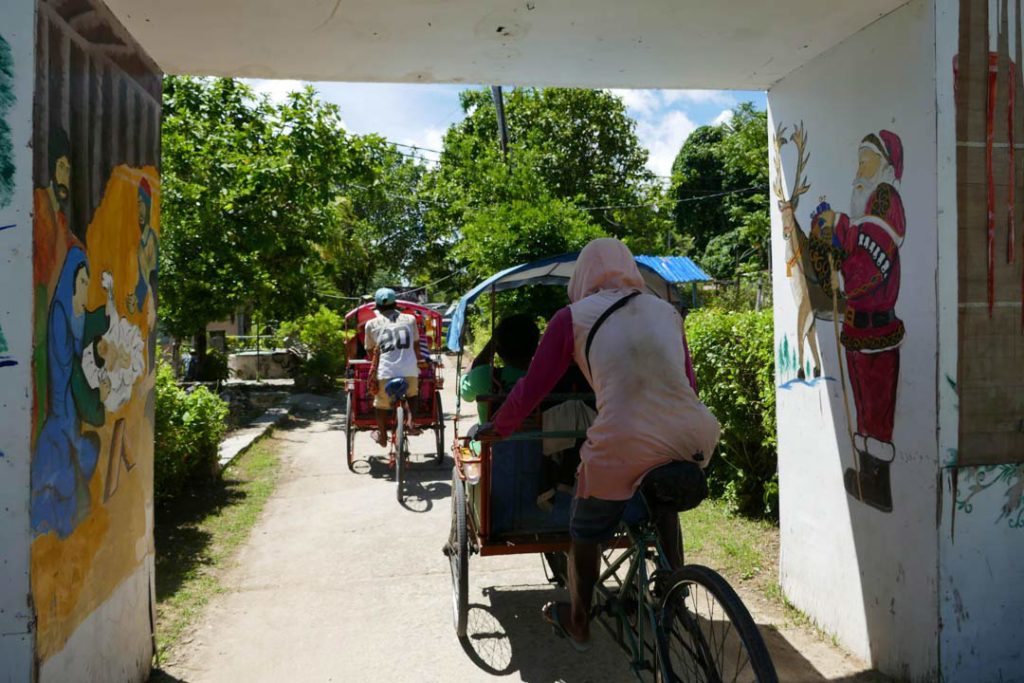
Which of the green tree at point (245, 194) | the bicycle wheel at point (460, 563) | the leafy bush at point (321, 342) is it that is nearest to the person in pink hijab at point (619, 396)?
the bicycle wheel at point (460, 563)

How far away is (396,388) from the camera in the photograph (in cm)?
806

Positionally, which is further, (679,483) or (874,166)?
(874,166)

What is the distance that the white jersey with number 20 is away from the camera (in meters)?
8.16

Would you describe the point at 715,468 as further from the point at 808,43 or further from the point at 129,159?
the point at 129,159

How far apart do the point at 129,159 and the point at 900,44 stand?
3.81 meters

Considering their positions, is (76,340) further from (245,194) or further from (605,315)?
(245,194)

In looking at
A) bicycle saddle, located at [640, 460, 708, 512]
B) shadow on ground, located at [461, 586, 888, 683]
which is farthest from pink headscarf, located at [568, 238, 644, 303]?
shadow on ground, located at [461, 586, 888, 683]

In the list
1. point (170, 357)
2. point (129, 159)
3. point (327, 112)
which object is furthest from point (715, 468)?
point (170, 357)

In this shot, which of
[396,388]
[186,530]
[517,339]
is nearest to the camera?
[517,339]

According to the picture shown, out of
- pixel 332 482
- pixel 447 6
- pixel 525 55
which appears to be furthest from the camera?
pixel 332 482

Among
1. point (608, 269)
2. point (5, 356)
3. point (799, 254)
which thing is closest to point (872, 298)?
point (799, 254)

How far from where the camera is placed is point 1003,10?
3471mm

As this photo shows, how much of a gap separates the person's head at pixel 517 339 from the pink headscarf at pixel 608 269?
5.37 feet

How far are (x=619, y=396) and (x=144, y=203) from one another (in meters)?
2.73
